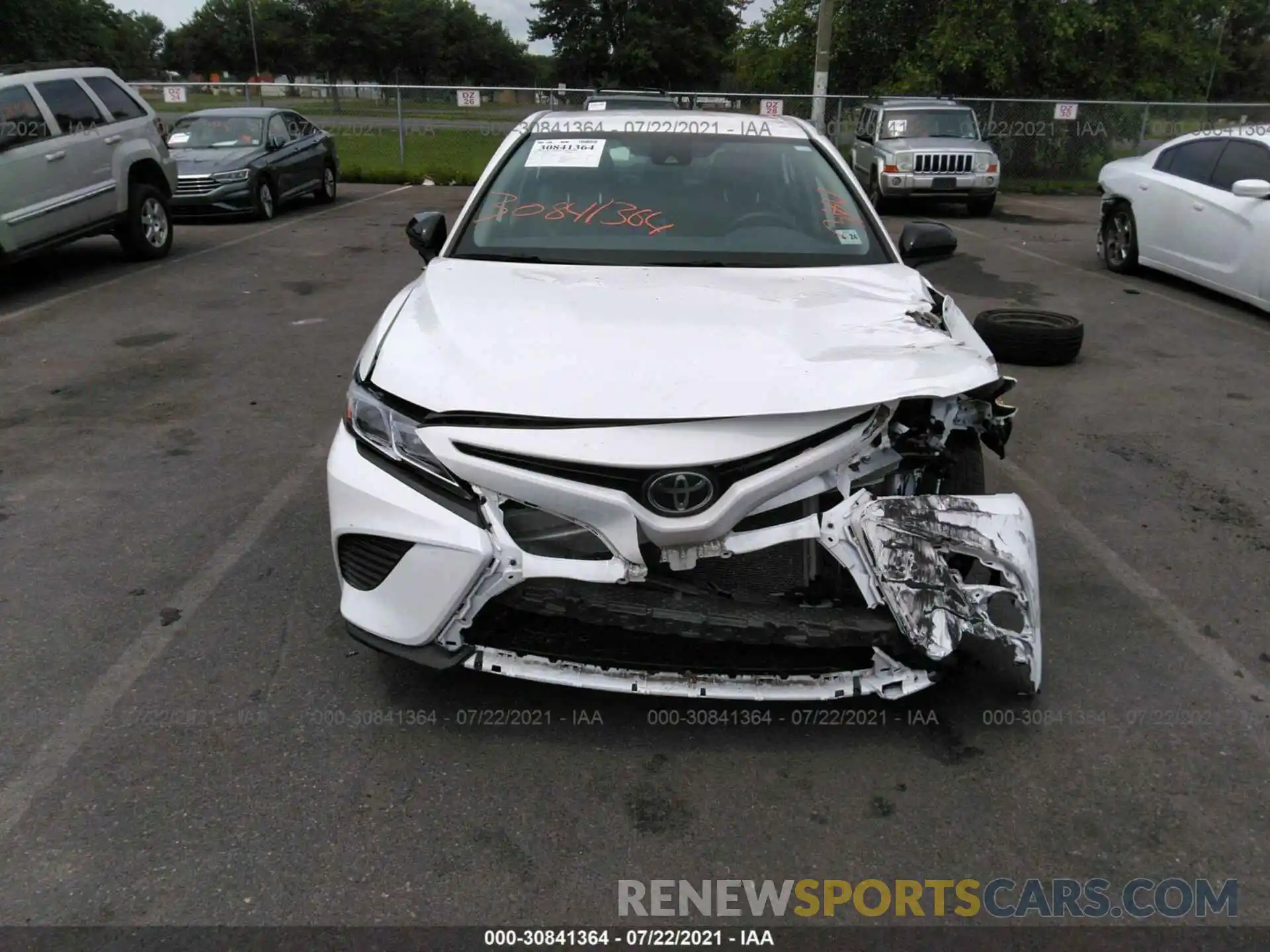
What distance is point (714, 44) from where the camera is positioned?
207 ft

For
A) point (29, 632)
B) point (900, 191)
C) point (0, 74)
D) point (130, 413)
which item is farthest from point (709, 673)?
point (900, 191)

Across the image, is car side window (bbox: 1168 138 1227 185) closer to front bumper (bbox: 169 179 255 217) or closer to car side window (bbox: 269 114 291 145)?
front bumper (bbox: 169 179 255 217)

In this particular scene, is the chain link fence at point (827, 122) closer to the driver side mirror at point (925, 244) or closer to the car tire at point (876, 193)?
the car tire at point (876, 193)

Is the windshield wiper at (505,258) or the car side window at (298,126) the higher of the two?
the car side window at (298,126)

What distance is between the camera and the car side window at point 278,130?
14750 millimetres

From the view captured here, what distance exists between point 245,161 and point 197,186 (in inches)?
28.9

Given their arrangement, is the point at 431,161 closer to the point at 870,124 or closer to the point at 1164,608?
the point at 870,124

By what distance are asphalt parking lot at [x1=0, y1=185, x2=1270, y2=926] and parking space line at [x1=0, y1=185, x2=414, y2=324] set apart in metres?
3.92

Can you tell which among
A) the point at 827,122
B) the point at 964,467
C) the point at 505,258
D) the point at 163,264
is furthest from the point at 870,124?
the point at 964,467

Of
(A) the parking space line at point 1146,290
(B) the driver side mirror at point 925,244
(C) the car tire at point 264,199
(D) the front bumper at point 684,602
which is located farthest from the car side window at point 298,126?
(D) the front bumper at point 684,602

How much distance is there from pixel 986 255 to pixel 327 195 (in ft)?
33.4

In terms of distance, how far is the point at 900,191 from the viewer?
644 inches

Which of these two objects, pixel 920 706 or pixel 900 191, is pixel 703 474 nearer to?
pixel 920 706

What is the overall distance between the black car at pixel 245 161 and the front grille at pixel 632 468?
12.2 metres
